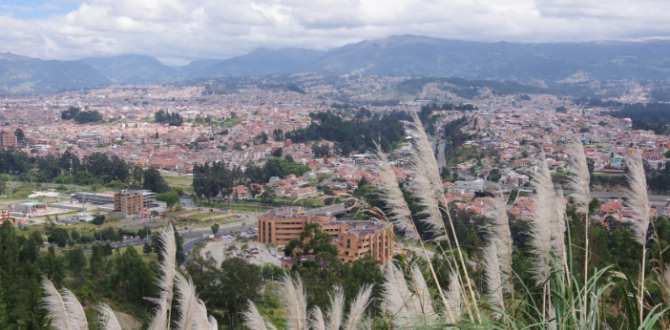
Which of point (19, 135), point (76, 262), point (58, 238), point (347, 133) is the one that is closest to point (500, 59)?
point (347, 133)

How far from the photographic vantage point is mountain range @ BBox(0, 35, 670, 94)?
74.2 meters

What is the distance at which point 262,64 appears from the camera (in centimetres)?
13212

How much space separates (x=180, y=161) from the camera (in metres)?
22.8

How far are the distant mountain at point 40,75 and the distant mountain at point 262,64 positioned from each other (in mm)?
24912

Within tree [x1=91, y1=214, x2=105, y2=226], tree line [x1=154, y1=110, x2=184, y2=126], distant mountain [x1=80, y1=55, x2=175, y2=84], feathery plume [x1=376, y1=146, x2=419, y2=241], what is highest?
distant mountain [x1=80, y1=55, x2=175, y2=84]

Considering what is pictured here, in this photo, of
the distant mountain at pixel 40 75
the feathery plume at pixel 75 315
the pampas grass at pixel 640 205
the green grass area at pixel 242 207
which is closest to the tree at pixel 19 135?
the green grass area at pixel 242 207

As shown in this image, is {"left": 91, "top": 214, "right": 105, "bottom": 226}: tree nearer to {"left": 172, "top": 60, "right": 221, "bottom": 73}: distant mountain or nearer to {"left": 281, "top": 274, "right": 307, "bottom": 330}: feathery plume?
{"left": 281, "top": 274, "right": 307, "bottom": 330}: feathery plume

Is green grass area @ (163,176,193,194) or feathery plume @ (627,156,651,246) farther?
green grass area @ (163,176,193,194)

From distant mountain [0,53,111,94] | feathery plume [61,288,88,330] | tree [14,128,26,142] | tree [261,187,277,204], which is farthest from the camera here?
distant mountain [0,53,111,94]

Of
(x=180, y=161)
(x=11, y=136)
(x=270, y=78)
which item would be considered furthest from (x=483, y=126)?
(x=270, y=78)

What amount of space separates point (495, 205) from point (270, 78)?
267 feet

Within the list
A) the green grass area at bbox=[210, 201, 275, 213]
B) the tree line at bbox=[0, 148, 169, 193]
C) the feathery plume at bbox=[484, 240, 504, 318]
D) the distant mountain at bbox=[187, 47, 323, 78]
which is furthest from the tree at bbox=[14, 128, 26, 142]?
the distant mountain at bbox=[187, 47, 323, 78]

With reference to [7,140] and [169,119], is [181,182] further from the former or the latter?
[169,119]

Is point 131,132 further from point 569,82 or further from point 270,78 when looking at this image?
point 569,82
